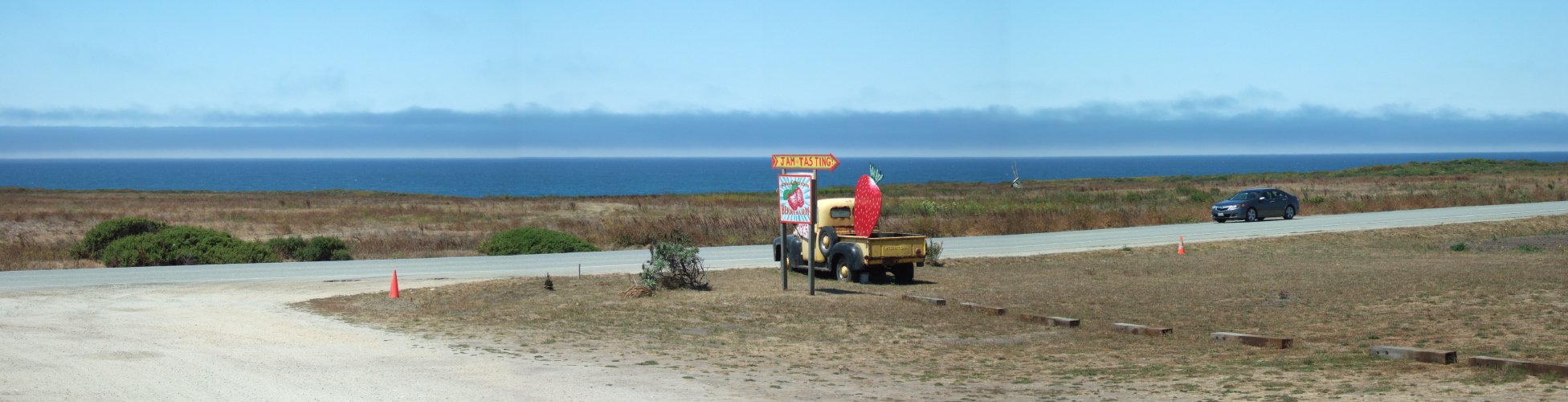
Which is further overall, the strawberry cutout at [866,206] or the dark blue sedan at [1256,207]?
the dark blue sedan at [1256,207]

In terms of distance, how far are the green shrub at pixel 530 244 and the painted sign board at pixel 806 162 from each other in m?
12.9

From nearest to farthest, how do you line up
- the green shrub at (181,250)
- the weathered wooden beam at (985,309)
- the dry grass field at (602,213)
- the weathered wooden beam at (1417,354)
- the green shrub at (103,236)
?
the weathered wooden beam at (1417,354) < the weathered wooden beam at (985,309) < the green shrub at (181,250) < the green shrub at (103,236) < the dry grass field at (602,213)

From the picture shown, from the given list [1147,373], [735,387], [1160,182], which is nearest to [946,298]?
[1147,373]

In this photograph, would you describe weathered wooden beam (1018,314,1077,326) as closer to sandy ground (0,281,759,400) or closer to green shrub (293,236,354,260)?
sandy ground (0,281,759,400)

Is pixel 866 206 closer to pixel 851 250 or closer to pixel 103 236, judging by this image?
pixel 851 250

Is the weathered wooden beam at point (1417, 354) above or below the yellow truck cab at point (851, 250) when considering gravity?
below

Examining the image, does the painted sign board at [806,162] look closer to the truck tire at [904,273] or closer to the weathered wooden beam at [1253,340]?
the truck tire at [904,273]

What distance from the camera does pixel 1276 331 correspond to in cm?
1218

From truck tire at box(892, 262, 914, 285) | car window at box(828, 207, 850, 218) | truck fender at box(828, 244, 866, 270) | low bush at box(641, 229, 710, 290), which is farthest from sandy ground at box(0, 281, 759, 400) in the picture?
truck tire at box(892, 262, 914, 285)

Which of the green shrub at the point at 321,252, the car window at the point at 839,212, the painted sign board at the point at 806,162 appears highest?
the painted sign board at the point at 806,162

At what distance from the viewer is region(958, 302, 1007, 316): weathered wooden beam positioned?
46.1 feet

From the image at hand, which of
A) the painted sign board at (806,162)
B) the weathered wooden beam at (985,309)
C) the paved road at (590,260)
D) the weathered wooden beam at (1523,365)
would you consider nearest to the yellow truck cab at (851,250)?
the painted sign board at (806,162)

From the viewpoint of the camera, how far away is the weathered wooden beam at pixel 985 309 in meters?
14.1

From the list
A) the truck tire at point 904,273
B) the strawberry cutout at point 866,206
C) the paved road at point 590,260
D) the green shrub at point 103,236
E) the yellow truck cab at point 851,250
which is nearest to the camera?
the strawberry cutout at point 866,206
